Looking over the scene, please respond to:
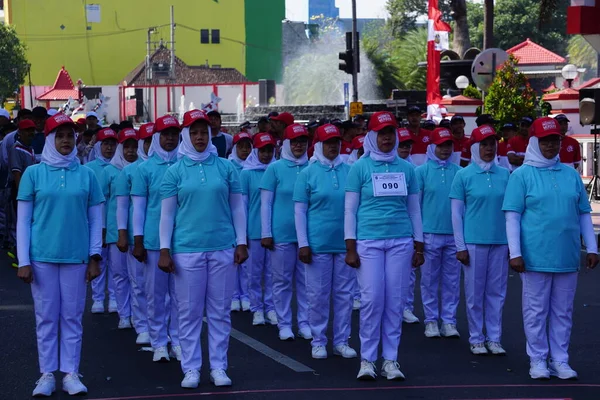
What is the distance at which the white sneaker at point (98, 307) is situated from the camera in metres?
13.2

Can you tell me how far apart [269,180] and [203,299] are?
101 inches

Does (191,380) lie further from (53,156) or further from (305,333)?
(305,333)

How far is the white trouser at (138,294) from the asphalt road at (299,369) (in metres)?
0.20

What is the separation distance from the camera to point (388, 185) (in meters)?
9.45

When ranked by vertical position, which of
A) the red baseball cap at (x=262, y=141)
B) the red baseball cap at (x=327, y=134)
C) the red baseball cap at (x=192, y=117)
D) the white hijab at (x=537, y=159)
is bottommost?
the white hijab at (x=537, y=159)

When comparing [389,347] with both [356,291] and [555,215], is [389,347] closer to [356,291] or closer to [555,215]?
[555,215]

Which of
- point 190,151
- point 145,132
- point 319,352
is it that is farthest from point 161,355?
point 145,132

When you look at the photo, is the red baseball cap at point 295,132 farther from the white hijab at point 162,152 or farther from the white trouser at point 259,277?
the white trouser at point 259,277

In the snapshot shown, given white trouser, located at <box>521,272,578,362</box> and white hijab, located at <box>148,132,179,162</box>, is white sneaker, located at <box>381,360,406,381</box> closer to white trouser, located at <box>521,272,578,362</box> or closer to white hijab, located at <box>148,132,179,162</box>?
white trouser, located at <box>521,272,578,362</box>

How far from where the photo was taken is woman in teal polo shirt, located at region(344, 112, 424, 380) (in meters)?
9.40

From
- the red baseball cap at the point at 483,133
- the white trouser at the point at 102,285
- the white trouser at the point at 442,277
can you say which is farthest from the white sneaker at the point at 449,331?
the white trouser at the point at 102,285

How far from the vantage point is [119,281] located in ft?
40.0

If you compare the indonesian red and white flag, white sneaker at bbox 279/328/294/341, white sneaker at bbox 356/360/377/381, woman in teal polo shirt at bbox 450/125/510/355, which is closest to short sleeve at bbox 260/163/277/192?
white sneaker at bbox 279/328/294/341

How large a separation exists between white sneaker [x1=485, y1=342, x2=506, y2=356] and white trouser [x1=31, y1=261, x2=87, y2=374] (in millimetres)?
3639
